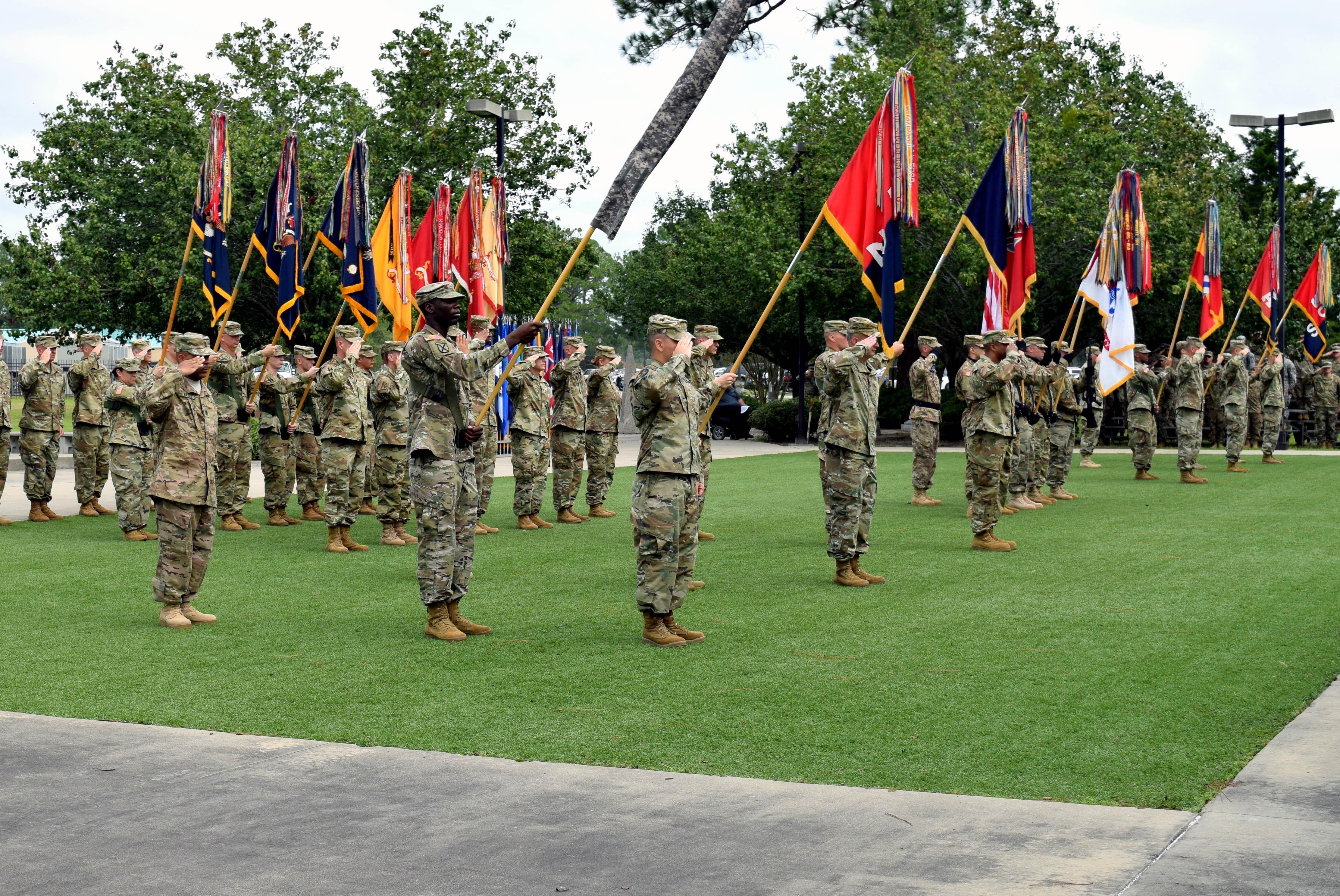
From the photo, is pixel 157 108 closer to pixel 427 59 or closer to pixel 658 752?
pixel 427 59

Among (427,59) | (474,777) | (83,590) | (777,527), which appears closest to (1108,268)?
(777,527)

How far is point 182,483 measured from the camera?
9078 millimetres

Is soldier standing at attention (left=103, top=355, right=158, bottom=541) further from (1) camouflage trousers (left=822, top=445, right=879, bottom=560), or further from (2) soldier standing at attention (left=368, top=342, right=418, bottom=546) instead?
(1) camouflage trousers (left=822, top=445, right=879, bottom=560)

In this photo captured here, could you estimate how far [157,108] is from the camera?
97.7 ft

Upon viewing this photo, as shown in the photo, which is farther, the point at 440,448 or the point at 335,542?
the point at 335,542

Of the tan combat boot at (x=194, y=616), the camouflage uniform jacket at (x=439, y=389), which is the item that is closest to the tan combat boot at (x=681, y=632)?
the camouflage uniform jacket at (x=439, y=389)

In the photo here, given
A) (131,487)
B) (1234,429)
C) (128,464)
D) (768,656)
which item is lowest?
(768,656)

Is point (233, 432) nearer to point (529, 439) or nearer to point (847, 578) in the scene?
point (529, 439)

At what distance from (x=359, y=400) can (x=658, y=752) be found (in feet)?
26.9

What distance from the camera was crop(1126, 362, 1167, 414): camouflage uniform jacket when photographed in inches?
750

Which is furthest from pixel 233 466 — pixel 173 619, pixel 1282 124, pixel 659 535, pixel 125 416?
pixel 1282 124

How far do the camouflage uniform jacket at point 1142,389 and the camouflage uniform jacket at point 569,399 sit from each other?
26.8ft

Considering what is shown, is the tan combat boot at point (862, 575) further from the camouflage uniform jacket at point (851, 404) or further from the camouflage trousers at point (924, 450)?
the camouflage trousers at point (924, 450)

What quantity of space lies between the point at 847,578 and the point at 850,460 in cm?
90
